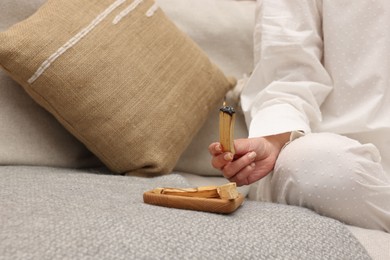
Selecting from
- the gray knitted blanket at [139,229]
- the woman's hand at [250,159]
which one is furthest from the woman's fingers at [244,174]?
the gray knitted blanket at [139,229]

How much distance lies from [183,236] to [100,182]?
1.07 ft

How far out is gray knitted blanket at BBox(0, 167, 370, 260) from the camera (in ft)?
1.93

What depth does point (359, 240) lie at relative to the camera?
0.81m

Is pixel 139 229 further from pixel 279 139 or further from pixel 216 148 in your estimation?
pixel 279 139

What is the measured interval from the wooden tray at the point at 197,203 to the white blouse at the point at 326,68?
358 millimetres

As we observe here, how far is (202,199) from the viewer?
0.75m

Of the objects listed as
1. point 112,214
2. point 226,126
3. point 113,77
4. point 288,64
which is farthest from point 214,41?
point 112,214

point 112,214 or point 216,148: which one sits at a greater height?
point 112,214

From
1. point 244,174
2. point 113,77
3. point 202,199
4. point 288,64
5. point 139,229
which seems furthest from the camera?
point 288,64

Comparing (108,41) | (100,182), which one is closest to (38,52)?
(108,41)

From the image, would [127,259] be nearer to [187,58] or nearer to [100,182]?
[100,182]

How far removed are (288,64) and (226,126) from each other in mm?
455

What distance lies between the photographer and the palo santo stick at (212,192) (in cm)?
75

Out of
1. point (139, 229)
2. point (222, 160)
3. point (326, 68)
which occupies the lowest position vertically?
point (326, 68)
